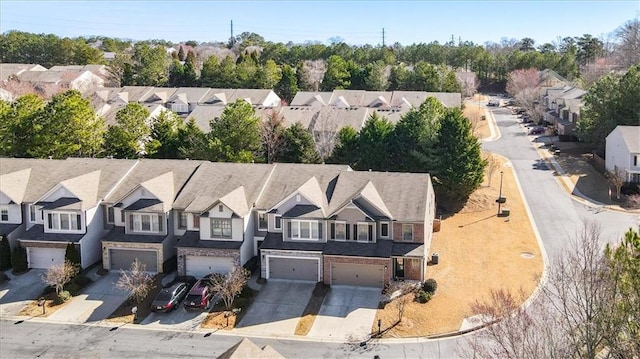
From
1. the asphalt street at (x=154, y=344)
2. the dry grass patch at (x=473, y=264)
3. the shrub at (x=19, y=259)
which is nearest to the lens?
the asphalt street at (x=154, y=344)

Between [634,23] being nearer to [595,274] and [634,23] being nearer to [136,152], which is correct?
[136,152]

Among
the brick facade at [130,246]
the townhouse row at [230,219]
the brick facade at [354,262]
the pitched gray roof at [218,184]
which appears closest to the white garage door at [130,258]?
the townhouse row at [230,219]

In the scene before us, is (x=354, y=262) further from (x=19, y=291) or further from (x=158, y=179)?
(x=19, y=291)

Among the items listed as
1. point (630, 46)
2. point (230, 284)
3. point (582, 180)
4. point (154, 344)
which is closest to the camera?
point (154, 344)

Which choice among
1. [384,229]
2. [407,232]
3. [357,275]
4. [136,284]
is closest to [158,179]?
[136,284]

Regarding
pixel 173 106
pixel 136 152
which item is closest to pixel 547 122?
pixel 173 106

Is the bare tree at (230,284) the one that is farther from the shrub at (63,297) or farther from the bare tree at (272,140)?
the bare tree at (272,140)
